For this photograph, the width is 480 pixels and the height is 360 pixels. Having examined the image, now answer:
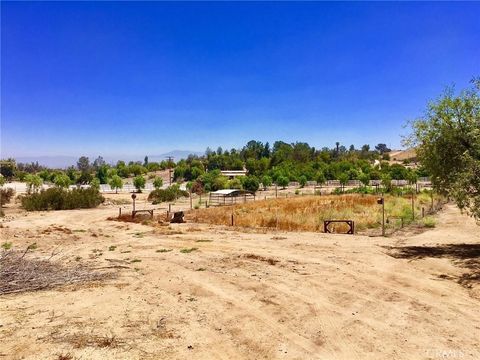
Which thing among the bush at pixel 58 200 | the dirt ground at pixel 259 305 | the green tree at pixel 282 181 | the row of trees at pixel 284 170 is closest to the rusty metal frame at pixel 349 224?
the dirt ground at pixel 259 305

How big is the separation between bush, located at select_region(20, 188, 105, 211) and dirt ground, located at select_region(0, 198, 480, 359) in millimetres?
26964

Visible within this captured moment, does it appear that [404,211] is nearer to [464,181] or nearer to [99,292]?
[464,181]

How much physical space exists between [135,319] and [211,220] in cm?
2139

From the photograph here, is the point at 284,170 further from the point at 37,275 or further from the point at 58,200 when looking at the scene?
the point at 37,275

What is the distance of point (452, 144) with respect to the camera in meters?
15.9

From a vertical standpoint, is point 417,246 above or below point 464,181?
below

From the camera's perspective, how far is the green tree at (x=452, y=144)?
47.0ft

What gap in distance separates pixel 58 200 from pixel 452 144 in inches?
1545

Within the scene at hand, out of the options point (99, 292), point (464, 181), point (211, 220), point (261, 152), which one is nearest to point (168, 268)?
point (99, 292)

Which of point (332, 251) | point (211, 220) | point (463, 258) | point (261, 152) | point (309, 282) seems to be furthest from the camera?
point (261, 152)

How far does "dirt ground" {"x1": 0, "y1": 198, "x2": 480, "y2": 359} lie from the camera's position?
8023mm

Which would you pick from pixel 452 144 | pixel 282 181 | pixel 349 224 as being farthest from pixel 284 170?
pixel 452 144

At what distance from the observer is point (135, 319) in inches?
376

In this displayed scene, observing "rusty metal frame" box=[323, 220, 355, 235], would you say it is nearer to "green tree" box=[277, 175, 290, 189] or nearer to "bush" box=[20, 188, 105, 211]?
"bush" box=[20, 188, 105, 211]
